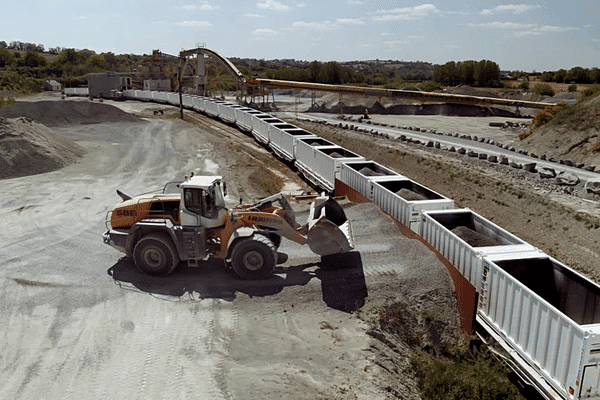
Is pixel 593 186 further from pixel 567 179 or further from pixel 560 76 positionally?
pixel 560 76

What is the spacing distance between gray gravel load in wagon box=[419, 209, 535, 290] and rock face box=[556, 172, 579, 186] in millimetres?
11816

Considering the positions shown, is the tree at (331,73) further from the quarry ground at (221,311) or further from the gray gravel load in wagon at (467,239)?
the gray gravel load in wagon at (467,239)

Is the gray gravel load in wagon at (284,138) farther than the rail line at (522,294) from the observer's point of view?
Yes

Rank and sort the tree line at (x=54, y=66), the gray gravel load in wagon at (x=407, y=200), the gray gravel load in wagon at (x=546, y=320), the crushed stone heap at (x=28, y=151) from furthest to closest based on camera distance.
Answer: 1. the tree line at (x=54, y=66)
2. the crushed stone heap at (x=28, y=151)
3. the gray gravel load in wagon at (x=407, y=200)
4. the gray gravel load in wagon at (x=546, y=320)

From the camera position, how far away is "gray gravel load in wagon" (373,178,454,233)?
47.7ft

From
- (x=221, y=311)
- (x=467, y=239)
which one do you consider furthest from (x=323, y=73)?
(x=221, y=311)

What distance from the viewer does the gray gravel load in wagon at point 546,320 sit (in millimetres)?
7582

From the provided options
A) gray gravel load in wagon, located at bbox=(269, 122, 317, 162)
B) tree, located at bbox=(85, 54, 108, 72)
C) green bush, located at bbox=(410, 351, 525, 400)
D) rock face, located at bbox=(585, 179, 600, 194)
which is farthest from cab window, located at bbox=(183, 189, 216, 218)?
tree, located at bbox=(85, 54, 108, 72)

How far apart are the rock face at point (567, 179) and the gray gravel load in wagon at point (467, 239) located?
11816 mm

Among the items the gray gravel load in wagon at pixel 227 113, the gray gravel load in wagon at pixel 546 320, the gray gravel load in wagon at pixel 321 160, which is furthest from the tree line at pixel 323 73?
the gray gravel load in wagon at pixel 546 320

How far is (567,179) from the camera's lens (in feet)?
76.9

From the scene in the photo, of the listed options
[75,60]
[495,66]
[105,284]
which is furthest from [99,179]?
[75,60]

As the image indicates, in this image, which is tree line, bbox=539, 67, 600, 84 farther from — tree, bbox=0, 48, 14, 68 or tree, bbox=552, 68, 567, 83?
tree, bbox=0, 48, 14, 68

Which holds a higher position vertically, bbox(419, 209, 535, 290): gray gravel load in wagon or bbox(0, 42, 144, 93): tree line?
bbox(0, 42, 144, 93): tree line
